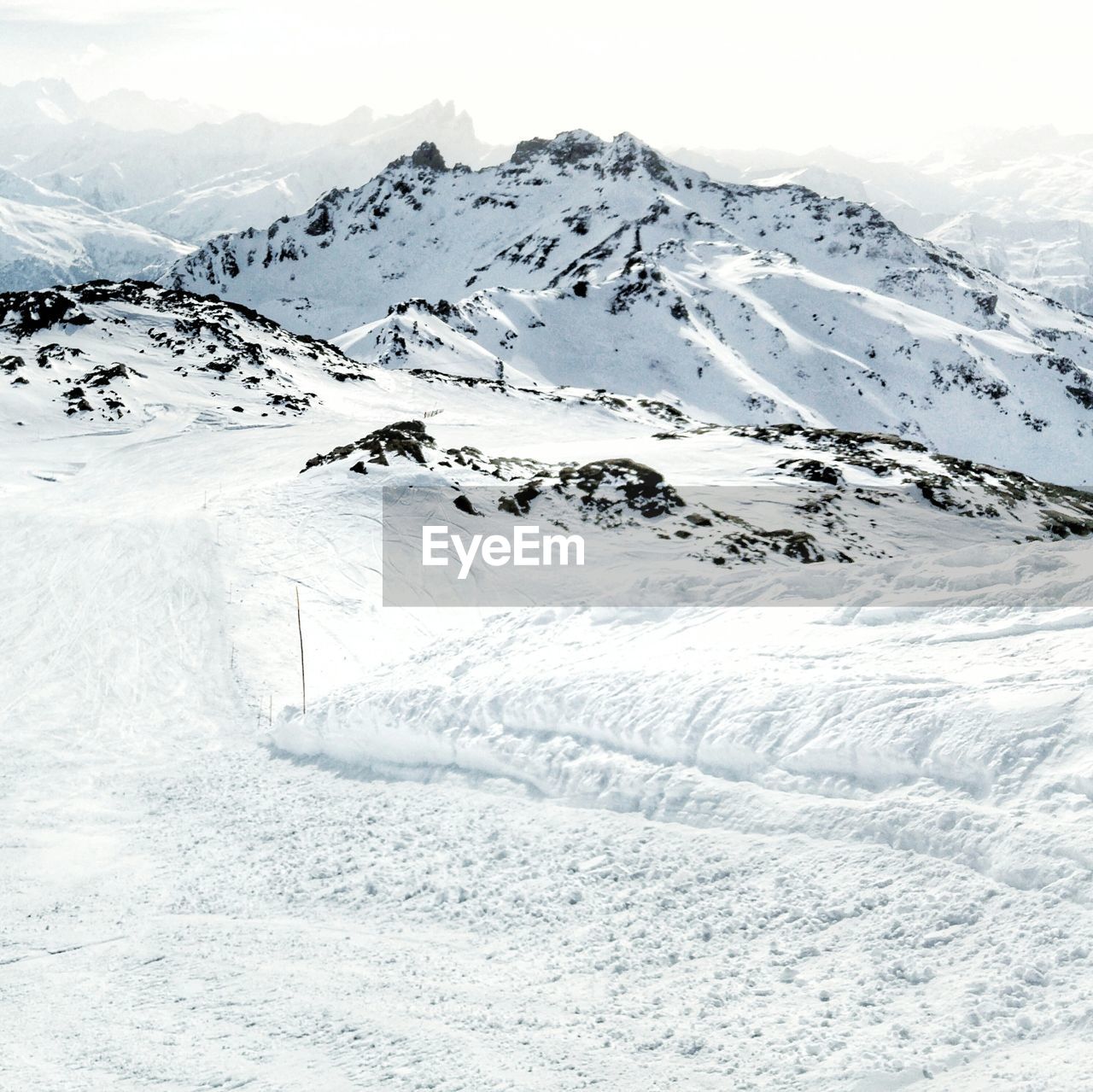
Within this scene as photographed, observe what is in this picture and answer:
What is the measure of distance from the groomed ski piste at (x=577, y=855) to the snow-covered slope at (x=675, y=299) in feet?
227

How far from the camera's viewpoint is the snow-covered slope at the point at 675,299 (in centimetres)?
9388

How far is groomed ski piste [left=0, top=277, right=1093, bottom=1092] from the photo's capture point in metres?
7.36

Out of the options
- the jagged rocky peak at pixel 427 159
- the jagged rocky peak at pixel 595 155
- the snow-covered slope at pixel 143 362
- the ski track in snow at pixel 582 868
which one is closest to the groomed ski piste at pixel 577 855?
the ski track in snow at pixel 582 868

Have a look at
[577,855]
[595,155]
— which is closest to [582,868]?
[577,855]

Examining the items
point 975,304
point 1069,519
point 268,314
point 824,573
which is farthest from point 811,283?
point 824,573

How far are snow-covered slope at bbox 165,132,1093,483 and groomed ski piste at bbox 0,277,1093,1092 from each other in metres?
69.3

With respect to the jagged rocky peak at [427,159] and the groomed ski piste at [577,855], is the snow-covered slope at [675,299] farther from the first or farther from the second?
the groomed ski piste at [577,855]

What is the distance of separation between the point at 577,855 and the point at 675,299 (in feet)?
327

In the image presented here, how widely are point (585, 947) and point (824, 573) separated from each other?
9719 mm

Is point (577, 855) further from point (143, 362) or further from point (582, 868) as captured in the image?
point (143, 362)

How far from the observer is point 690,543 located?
1173 inches

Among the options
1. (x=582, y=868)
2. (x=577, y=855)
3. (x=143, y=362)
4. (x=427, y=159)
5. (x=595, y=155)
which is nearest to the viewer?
(x=582, y=868)

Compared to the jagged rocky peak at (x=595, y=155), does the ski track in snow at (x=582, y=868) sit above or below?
below

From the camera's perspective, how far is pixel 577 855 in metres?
9.98
